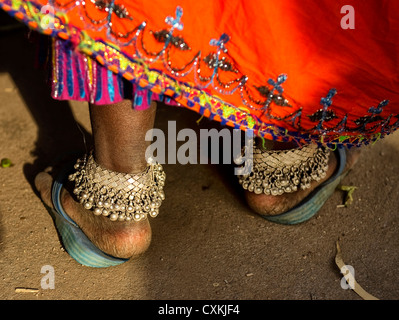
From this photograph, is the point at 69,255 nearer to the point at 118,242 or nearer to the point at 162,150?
the point at 118,242

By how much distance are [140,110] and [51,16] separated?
1.02ft

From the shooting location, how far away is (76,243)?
4.63 feet

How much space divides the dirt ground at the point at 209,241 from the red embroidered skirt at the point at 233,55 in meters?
0.40

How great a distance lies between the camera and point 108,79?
1.12 meters

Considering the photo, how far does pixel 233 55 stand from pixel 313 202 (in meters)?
0.62

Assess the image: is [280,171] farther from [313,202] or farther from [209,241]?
[209,241]

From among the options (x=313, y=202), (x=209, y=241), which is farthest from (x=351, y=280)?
(x=209, y=241)

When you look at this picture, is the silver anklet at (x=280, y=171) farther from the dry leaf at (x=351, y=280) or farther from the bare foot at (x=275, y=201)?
the dry leaf at (x=351, y=280)

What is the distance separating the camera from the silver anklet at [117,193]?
1.33 metres

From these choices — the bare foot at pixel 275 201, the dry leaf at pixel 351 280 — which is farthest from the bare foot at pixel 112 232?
the dry leaf at pixel 351 280

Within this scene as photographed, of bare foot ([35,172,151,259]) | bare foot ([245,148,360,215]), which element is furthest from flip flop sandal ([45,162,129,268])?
bare foot ([245,148,360,215])

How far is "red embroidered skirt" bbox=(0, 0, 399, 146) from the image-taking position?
102 centimetres
